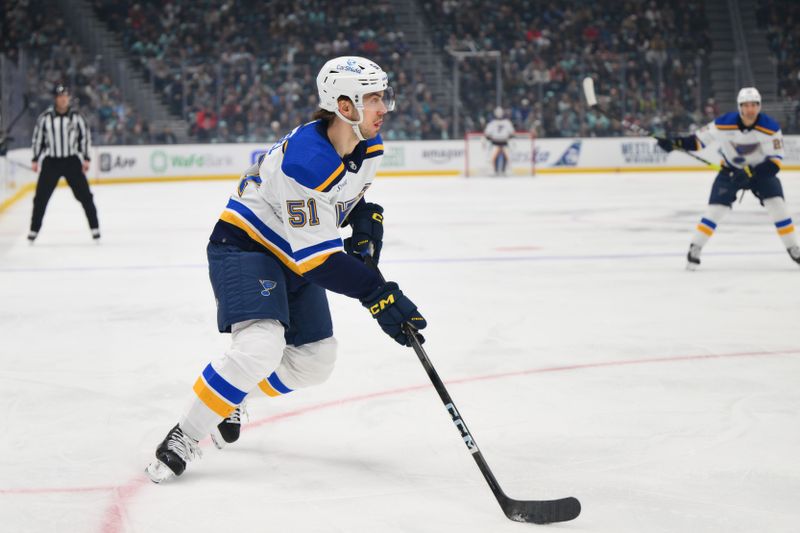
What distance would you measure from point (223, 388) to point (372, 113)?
801 millimetres

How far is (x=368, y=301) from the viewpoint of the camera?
2.65 metres

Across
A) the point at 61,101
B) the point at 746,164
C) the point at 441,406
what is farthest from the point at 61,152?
the point at 441,406

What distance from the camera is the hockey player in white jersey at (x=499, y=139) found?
18.2m

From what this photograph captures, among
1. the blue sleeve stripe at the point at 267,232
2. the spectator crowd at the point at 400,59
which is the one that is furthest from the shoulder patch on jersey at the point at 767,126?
the spectator crowd at the point at 400,59

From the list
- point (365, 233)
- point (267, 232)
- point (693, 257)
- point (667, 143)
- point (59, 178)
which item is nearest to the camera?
point (267, 232)

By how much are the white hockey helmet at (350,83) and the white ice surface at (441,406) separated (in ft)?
3.18

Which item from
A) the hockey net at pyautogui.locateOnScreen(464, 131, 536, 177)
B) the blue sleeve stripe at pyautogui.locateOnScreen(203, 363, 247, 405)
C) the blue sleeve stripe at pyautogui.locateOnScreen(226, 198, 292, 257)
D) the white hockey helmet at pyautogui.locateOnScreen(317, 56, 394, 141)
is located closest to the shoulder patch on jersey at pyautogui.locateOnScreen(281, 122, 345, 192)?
the white hockey helmet at pyautogui.locateOnScreen(317, 56, 394, 141)

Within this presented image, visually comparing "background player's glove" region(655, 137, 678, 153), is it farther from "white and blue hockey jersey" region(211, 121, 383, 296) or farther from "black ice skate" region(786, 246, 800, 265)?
"white and blue hockey jersey" region(211, 121, 383, 296)

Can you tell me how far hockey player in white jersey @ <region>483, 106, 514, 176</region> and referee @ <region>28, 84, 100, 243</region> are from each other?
10.4 meters

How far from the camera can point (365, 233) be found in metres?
3.02

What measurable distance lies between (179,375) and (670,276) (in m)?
3.73

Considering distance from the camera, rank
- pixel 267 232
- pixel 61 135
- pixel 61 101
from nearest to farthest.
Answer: pixel 267 232 < pixel 61 101 < pixel 61 135

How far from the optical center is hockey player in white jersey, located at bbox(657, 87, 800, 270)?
706 centimetres

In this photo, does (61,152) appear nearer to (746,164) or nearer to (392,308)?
(746,164)
